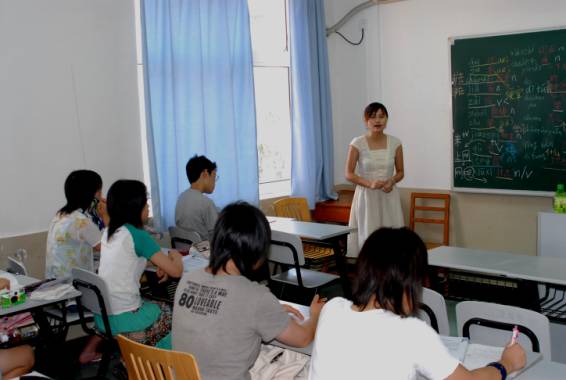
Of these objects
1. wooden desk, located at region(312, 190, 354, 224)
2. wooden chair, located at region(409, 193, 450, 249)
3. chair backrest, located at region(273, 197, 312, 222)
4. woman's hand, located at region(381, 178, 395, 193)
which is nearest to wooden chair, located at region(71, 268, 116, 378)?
chair backrest, located at region(273, 197, 312, 222)

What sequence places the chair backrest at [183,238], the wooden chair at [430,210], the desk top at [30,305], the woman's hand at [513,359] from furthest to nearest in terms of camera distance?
the wooden chair at [430,210] → the chair backrest at [183,238] → the desk top at [30,305] → the woman's hand at [513,359]

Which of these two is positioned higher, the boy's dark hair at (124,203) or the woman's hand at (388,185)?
the boy's dark hair at (124,203)

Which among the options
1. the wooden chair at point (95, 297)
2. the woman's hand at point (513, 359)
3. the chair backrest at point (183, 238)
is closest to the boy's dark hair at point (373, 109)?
the chair backrest at point (183, 238)

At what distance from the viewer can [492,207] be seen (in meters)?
5.68

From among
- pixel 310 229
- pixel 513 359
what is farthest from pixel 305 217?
pixel 513 359

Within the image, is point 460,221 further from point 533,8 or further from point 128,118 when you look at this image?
point 128,118

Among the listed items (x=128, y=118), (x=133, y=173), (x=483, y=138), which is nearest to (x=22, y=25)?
(x=128, y=118)

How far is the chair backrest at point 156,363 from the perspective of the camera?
1.86 m

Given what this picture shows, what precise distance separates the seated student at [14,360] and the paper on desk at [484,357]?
6.98 ft

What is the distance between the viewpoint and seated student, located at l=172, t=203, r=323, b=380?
199 cm

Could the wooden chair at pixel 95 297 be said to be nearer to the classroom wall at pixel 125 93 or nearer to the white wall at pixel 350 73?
the classroom wall at pixel 125 93

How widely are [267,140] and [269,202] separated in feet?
2.08

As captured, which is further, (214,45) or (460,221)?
(460,221)

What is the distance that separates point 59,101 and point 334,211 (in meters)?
2.92
